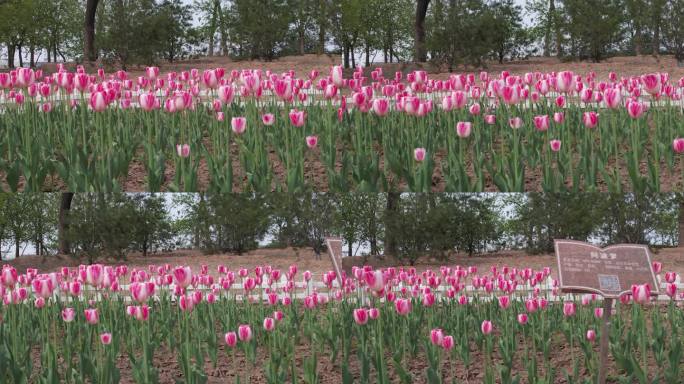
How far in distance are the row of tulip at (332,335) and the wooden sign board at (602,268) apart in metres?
0.27

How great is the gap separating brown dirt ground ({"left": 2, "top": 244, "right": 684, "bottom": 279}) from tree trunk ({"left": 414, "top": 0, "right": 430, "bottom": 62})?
1106 centimetres

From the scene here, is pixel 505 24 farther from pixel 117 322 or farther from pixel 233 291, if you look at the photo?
pixel 117 322

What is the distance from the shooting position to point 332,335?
7.97m

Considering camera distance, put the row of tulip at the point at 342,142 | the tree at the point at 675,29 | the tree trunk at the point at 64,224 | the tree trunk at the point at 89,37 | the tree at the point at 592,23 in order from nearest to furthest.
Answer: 1. the row of tulip at the point at 342,142
2. the tree trunk at the point at 64,224
3. the tree trunk at the point at 89,37
4. the tree at the point at 675,29
5. the tree at the point at 592,23

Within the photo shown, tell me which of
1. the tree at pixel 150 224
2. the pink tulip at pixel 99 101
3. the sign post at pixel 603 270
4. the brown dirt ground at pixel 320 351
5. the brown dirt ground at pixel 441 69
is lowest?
the brown dirt ground at pixel 320 351

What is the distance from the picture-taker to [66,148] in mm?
7141

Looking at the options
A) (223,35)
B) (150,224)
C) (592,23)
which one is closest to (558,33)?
(592,23)

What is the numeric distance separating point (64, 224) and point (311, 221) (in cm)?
285

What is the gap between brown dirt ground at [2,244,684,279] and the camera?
31.7 feet

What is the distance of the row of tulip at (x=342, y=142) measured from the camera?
6.81m

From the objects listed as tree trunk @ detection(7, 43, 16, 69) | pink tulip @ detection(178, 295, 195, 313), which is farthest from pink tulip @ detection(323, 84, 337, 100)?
tree trunk @ detection(7, 43, 16, 69)

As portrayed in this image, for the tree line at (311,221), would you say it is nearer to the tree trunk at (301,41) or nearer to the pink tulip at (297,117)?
the pink tulip at (297,117)

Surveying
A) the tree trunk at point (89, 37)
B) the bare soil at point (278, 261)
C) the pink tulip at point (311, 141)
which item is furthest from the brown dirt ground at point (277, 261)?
the tree trunk at point (89, 37)

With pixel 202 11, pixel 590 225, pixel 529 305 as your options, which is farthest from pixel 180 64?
pixel 529 305
